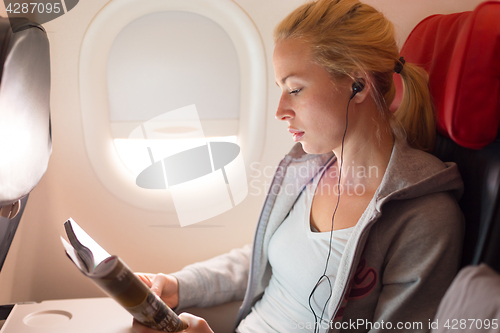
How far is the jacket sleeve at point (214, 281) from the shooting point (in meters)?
1.25

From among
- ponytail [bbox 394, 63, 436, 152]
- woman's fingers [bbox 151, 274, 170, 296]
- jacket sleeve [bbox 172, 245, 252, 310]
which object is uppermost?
ponytail [bbox 394, 63, 436, 152]

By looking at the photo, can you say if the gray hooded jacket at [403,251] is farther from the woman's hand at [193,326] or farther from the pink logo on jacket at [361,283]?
the woman's hand at [193,326]

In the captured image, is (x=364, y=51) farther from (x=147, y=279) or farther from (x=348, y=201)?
(x=147, y=279)

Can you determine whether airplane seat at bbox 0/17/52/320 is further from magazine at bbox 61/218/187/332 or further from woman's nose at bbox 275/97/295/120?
woman's nose at bbox 275/97/295/120

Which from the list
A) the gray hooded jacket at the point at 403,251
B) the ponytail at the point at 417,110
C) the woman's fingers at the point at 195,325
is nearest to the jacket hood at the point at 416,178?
the gray hooded jacket at the point at 403,251

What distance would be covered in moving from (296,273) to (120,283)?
1.84ft

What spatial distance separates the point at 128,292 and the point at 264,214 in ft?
2.06

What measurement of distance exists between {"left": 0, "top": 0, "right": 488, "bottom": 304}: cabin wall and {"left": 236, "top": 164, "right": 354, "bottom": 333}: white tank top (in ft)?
1.33

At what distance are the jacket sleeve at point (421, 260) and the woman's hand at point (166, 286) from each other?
62cm

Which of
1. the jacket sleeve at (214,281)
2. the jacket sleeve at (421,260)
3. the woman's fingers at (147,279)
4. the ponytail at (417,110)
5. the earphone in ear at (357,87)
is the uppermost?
the earphone in ear at (357,87)

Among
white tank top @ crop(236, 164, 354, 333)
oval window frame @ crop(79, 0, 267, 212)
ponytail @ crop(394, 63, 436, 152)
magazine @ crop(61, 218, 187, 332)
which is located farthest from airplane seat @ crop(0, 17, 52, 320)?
ponytail @ crop(394, 63, 436, 152)

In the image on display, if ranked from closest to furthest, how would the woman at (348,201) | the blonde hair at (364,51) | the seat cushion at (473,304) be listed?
1. the seat cushion at (473,304)
2. the woman at (348,201)
3. the blonde hair at (364,51)

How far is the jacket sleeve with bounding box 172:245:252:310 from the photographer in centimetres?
125

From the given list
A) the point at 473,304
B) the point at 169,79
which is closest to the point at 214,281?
the point at 169,79
